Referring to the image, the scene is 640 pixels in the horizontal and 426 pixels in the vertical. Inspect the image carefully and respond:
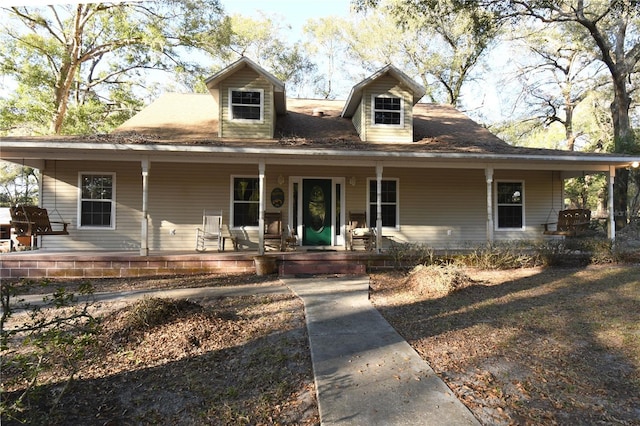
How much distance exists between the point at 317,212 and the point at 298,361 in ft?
23.5

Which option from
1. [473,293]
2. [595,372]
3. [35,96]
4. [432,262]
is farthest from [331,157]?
[35,96]

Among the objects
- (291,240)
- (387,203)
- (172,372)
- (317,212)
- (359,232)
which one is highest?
(387,203)

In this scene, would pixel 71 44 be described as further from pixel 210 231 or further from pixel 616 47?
pixel 616 47

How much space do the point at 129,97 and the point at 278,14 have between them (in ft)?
42.5

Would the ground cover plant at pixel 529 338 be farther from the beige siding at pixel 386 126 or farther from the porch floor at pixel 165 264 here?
the beige siding at pixel 386 126

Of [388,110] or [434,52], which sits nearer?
[388,110]

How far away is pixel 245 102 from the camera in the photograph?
1023 centimetres

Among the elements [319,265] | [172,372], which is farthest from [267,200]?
[172,372]

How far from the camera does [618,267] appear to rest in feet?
27.0

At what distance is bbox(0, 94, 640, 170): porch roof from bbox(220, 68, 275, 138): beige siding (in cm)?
43

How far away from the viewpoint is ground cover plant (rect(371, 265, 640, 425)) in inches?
113

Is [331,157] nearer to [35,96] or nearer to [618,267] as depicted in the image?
[618,267]

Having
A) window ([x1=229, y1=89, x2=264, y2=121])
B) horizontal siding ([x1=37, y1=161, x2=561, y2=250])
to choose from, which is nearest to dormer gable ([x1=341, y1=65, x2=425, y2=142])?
horizontal siding ([x1=37, y1=161, x2=561, y2=250])

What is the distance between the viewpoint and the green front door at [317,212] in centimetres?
1060
